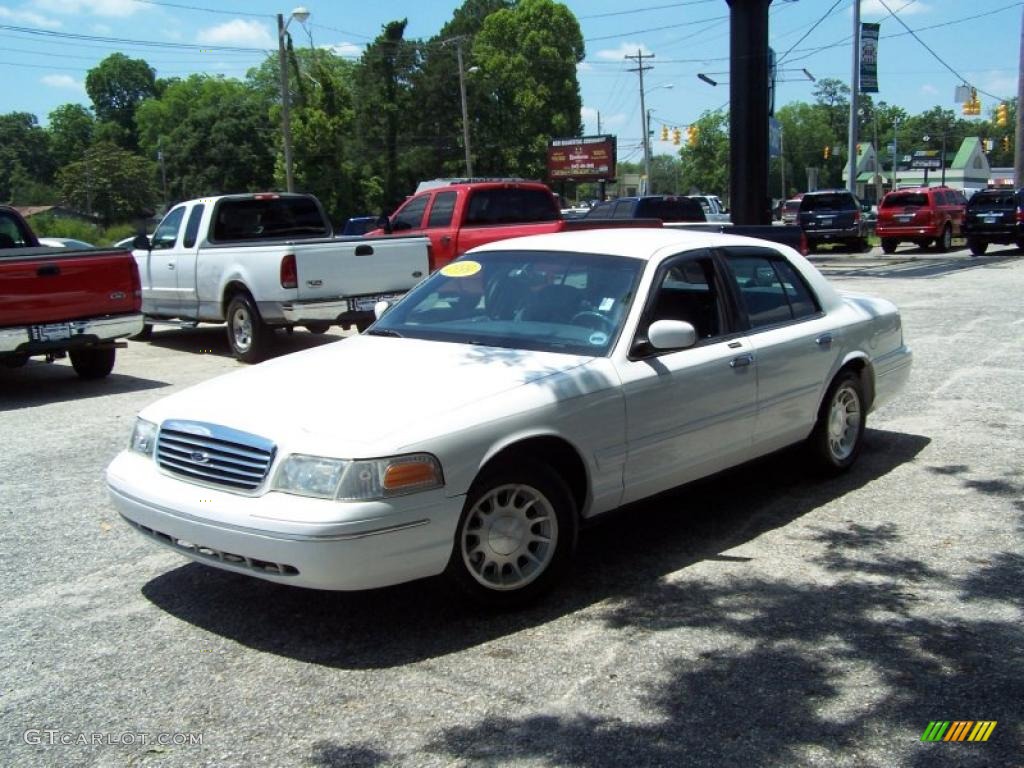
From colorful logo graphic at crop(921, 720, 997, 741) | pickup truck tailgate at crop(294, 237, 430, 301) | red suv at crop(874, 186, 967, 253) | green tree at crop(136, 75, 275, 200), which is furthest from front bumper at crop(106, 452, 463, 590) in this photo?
green tree at crop(136, 75, 275, 200)

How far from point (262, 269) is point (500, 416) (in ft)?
26.3

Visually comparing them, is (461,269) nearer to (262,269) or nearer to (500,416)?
(500,416)

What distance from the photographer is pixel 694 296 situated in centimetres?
553

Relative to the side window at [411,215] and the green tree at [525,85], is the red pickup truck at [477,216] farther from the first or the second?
the green tree at [525,85]

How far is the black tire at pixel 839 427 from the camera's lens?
6.25 meters

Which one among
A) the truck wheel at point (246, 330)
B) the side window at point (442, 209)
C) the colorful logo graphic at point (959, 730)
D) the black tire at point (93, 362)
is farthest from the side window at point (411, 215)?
the colorful logo graphic at point (959, 730)

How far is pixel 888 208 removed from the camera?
31.5m

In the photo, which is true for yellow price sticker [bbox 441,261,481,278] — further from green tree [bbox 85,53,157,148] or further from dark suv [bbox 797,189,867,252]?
green tree [bbox 85,53,157,148]

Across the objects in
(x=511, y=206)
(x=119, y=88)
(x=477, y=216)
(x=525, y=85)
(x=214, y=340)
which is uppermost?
(x=119, y=88)

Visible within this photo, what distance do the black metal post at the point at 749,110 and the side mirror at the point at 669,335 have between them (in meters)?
14.5

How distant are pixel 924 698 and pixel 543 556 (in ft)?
5.15

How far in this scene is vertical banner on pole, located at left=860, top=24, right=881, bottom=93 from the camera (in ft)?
112

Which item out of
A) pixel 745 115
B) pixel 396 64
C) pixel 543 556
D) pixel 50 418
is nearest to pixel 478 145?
pixel 396 64

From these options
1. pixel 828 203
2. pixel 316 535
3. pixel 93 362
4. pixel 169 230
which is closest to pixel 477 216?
pixel 169 230
